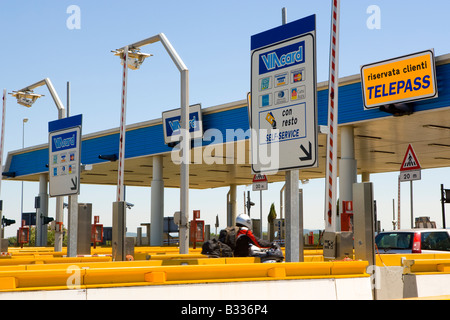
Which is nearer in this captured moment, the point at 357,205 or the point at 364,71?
the point at 357,205

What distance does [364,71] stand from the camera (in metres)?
23.3

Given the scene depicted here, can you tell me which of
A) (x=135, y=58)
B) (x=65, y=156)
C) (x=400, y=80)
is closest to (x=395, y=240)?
(x=400, y=80)

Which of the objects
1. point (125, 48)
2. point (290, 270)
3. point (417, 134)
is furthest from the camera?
point (417, 134)

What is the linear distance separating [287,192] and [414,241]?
8.17m

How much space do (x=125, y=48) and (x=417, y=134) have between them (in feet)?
45.5

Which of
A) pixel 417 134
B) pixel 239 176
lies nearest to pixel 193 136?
pixel 417 134

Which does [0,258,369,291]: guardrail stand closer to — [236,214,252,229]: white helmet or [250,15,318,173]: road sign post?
[250,15,318,173]: road sign post

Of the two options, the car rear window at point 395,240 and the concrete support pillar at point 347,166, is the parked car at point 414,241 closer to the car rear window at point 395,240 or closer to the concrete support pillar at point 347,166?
Result: the car rear window at point 395,240

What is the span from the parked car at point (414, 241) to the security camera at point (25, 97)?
36.4 feet

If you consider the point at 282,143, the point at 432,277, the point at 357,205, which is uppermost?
the point at 282,143

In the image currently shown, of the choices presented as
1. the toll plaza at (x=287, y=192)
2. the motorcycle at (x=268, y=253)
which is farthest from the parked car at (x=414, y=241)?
the motorcycle at (x=268, y=253)

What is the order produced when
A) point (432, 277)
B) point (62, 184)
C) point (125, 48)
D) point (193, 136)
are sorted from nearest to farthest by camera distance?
point (432, 277)
point (62, 184)
point (125, 48)
point (193, 136)

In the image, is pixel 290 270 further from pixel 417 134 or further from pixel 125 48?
pixel 417 134

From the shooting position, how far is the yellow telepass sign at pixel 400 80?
846 inches
